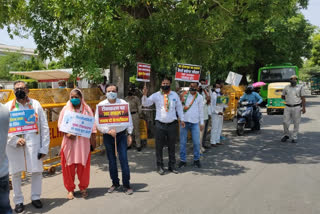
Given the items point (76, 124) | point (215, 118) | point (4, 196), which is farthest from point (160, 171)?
point (4, 196)

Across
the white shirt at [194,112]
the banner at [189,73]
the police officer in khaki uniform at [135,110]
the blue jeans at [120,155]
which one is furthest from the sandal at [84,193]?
the banner at [189,73]

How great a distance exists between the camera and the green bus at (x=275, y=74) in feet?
76.8

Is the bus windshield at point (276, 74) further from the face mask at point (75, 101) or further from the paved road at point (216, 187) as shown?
the face mask at point (75, 101)

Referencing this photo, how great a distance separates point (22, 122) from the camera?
4.91 meters

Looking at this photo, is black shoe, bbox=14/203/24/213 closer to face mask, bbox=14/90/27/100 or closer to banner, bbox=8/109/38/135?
banner, bbox=8/109/38/135

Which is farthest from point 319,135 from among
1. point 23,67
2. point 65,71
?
point 23,67

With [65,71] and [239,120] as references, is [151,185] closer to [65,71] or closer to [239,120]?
[239,120]

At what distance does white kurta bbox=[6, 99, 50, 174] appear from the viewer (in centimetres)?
490

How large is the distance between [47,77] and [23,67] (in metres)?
27.3

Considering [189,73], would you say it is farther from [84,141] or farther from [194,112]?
[84,141]

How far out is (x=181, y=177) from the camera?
21.0 feet

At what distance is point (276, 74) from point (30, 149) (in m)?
22.0

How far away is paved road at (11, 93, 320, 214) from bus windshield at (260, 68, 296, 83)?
51.9 feet

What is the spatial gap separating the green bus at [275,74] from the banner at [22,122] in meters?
21.2
